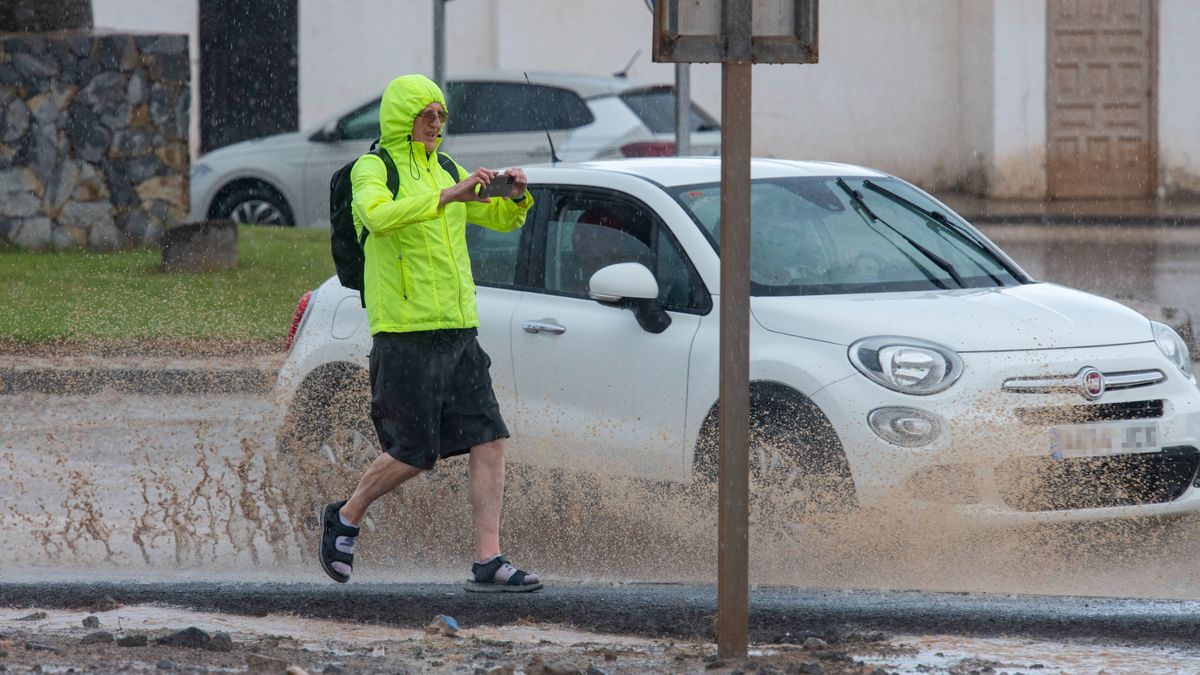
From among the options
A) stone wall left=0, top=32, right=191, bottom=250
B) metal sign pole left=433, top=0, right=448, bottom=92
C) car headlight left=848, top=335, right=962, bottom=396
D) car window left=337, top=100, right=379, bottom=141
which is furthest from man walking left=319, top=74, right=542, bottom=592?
car window left=337, top=100, right=379, bottom=141

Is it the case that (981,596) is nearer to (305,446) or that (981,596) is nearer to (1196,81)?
(305,446)

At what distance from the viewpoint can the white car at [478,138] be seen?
1644 cm

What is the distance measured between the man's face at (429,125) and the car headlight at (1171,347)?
275 centimetres

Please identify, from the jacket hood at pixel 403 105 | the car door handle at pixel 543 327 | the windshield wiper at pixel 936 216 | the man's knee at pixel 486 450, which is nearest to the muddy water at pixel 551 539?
the car door handle at pixel 543 327

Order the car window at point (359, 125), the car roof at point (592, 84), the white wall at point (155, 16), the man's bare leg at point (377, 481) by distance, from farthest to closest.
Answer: the white wall at point (155, 16) < the car window at point (359, 125) < the car roof at point (592, 84) < the man's bare leg at point (377, 481)

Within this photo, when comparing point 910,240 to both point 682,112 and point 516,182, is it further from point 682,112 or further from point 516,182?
point 682,112

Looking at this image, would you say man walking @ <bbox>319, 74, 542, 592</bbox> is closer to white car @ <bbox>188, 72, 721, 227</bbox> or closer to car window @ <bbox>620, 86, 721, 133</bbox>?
white car @ <bbox>188, 72, 721, 227</bbox>

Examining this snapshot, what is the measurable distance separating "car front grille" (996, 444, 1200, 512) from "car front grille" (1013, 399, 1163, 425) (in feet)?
0.43

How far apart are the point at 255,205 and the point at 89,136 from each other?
2.91 metres

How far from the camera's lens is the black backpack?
6.12m

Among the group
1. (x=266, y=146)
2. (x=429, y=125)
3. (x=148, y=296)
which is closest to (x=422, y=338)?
(x=429, y=125)

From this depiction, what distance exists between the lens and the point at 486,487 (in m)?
6.14

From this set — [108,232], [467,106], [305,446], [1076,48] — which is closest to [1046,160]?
[1076,48]

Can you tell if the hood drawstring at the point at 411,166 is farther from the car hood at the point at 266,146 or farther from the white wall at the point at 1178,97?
the white wall at the point at 1178,97
